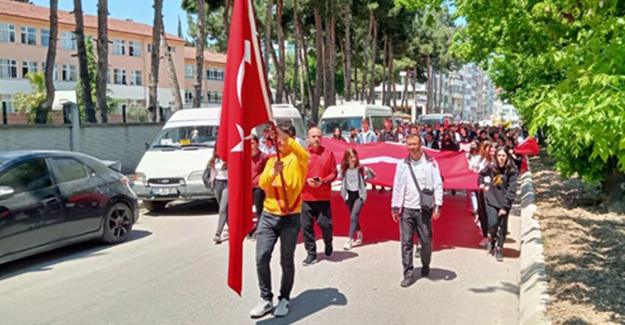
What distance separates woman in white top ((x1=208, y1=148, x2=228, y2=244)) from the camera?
30.8ft

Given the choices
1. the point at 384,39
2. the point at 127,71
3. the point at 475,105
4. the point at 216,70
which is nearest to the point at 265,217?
the point at 384,39

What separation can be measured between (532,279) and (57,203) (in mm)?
6367

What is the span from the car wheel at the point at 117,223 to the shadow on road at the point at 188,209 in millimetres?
2587

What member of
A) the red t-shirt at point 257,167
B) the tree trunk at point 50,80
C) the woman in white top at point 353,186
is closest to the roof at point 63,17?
the tree trunk at point 50,80

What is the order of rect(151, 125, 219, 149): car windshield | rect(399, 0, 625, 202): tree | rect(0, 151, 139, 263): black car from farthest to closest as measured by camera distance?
rect(151, 125, 219, 149): car windshield
rect(0, 151, 139, 263): black car
rect(399, 0, 625, 202): tree

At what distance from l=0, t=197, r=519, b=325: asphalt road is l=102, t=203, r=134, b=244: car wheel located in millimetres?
222

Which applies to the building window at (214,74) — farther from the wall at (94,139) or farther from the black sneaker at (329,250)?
the black sneaker at (329,250)

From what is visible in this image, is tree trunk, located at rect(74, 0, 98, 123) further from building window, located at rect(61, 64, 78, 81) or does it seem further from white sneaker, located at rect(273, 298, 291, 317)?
building window, located at rect(61, 64, 78, 81)

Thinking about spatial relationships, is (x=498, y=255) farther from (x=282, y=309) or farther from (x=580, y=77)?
(x=580, y=77)

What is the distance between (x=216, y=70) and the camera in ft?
235

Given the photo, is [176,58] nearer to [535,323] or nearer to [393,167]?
[393,167]

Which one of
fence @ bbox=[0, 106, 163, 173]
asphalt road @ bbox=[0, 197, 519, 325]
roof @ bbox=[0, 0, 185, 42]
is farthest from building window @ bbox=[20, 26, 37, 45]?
asphalt road @ bbox=[0, 197, 519, 325]

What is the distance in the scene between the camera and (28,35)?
48938 mm

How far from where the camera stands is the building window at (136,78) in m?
57.7
